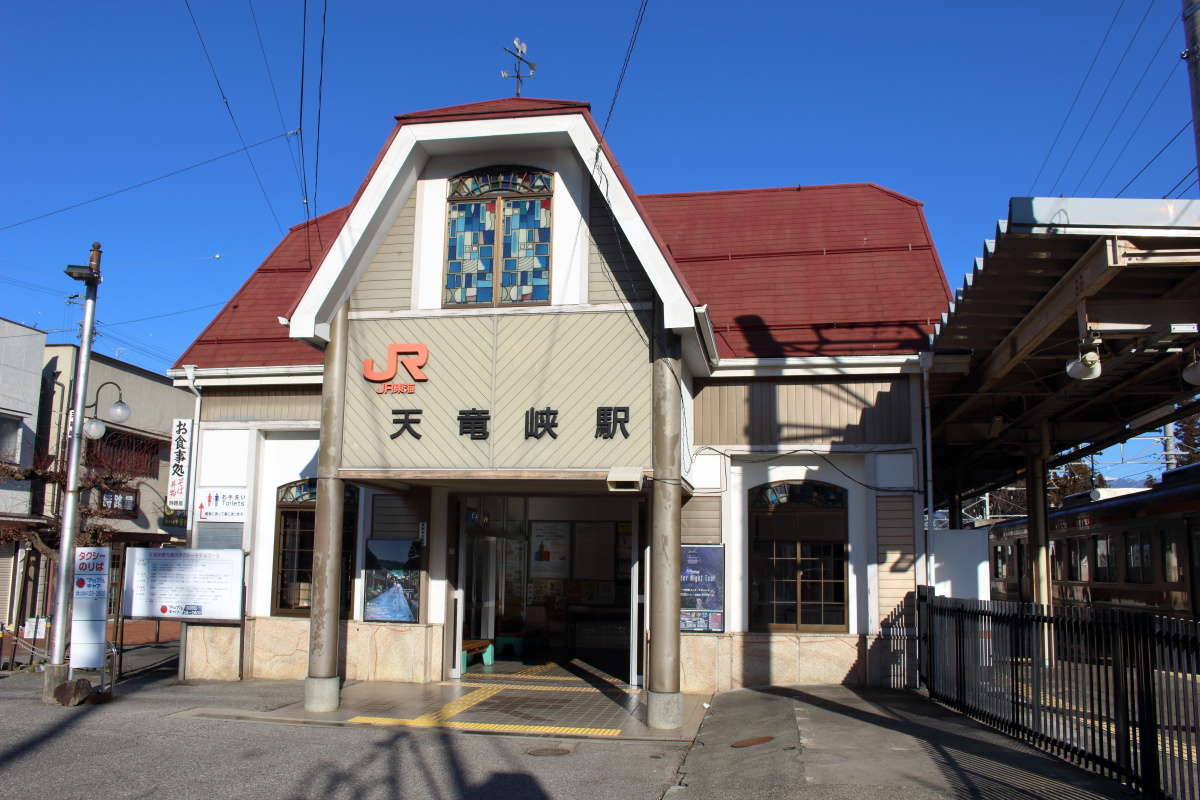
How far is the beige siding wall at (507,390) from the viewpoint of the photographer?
11.3m

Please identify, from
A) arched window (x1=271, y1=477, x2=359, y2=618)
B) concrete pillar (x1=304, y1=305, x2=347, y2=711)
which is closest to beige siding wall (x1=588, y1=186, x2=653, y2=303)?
concrete pillar (x1=304, y1=305, x2=347, y2=711)

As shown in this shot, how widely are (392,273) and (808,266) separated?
6.71 m

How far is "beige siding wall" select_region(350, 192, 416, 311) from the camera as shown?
12062 millimetres

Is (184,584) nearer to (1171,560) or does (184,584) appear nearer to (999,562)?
(1171,560)

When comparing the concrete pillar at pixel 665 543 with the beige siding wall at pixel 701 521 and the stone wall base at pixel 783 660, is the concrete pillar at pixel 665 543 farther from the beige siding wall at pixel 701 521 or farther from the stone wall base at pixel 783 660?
the beige siding wall at pixel 701 521

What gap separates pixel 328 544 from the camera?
38.0 feet

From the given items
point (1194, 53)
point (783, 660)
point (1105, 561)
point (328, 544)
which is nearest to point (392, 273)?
point (328, 544)

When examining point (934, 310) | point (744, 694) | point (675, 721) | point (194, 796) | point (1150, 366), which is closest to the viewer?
point (194, 796)

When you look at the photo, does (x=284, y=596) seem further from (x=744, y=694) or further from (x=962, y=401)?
(x=962, y=401)

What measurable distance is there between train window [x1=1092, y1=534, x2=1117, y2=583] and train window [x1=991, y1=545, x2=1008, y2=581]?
6194 mm

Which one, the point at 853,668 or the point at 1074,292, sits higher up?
the point at 1074,292

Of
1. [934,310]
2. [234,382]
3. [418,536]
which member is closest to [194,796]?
[418,536]

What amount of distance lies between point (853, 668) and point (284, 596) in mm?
8394

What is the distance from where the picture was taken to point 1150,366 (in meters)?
11.5
